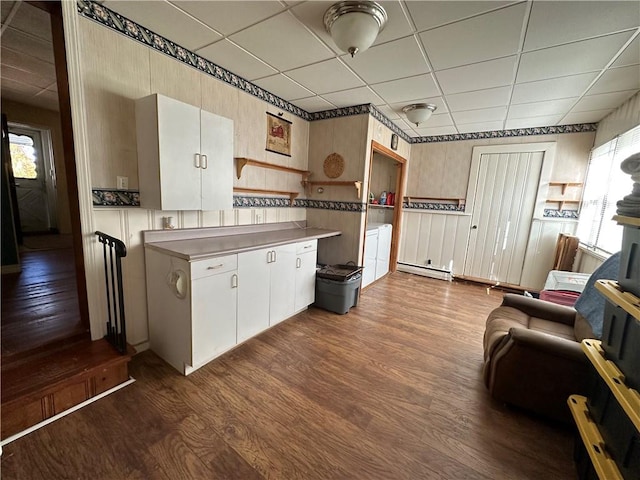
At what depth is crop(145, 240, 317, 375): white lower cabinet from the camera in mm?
1820

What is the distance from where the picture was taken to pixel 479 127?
394 cm

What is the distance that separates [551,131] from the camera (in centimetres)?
375

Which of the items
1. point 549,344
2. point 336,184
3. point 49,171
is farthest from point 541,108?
point 49,171

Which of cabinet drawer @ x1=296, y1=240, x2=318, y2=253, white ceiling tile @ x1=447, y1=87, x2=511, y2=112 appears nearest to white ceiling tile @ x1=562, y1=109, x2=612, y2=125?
white ceiling tile @ x1=447, y1=87, x2=511, y2=112

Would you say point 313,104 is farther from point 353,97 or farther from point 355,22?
point 355,22

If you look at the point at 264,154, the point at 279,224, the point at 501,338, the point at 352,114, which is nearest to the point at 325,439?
the point at 501,338

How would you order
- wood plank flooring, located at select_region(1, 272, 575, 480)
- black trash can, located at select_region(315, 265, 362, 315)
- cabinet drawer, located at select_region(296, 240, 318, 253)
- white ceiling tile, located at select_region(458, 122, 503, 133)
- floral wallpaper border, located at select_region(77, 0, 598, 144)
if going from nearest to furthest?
wood plank flooring, located at select_region(1, 272, 575, 480)
floral wallpaper border, located at select_region(77, 0, 598, 144)
cabinet drawer, located at select_region(296, 240, 318, 253)
black trash can, located at select_region(315, 265, 362, 315)
white ceiling tile, located at select_region(458, 122, 503, 133)

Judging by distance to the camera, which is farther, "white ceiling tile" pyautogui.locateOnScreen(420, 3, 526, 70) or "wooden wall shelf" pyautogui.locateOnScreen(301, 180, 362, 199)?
"wooden wall shelf" pyautogui.locateOnScreen(301, 180, 362, 199)

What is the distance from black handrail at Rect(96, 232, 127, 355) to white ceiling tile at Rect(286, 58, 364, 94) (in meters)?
2.14

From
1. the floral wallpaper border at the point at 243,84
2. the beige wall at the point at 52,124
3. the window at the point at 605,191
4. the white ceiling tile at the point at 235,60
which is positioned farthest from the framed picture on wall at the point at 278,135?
the beige wall at the point at 52,124

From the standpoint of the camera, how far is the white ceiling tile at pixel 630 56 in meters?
1.79

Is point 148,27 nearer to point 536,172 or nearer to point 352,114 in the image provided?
point 352,114

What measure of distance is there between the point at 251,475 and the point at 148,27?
2.95m

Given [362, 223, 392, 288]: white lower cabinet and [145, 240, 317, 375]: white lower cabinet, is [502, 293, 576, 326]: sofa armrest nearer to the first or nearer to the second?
[362, 223, 392, 288]: white lower cabinet
